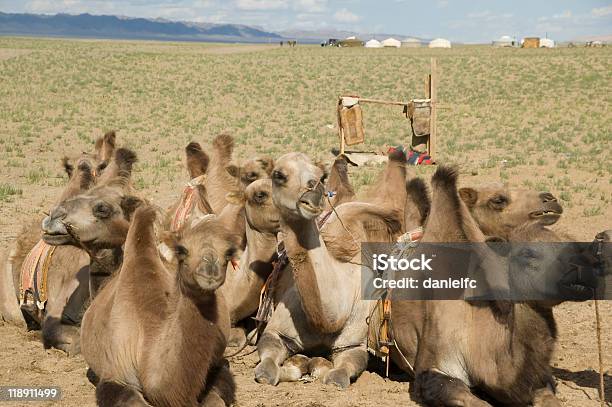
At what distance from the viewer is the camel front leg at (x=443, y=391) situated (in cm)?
500

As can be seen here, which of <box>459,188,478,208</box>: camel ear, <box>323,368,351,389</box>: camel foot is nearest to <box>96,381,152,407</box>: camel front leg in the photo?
<box>323,368,351,389</box>: camel foot

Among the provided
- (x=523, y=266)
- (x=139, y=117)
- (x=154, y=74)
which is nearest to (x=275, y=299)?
(x=523, y=266)

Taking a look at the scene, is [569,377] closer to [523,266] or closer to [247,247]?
[523,266]

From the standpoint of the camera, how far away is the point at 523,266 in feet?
14.7

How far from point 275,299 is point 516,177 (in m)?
11.2

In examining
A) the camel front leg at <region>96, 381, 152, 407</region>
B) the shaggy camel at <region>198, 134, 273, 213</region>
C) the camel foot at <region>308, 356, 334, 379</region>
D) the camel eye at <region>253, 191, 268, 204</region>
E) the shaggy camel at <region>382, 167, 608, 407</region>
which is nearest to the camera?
the shaggy camel at <region>382, 167, 608, 407</region>

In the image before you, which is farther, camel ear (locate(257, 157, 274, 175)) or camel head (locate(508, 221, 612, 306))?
camel ear (locate(257, 157, 274, 175))

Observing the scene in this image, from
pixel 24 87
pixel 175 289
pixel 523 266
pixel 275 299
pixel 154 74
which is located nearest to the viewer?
pixel 523 266

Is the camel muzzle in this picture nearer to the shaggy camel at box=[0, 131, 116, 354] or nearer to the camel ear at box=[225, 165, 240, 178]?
the shaggy camel at box=[0, 131, 116, 354]

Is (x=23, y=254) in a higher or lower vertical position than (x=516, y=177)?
higher

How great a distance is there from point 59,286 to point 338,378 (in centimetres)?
274

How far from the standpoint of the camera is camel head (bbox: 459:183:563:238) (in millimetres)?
6570

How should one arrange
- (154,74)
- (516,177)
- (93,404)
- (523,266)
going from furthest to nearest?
(154,74), (516,177), (93,404), (523,266)

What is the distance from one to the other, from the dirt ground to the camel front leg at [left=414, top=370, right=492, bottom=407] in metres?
0.44
